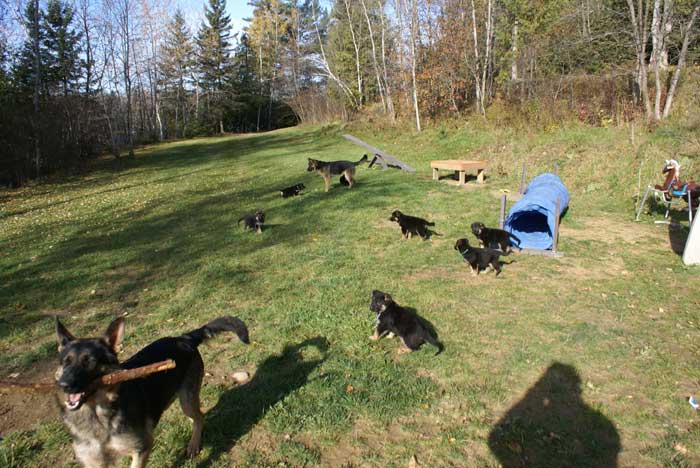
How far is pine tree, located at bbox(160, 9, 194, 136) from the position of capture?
48000mm

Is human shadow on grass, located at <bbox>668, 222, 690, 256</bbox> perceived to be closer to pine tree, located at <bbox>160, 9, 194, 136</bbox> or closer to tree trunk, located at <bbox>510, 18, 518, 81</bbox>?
tree trunk, located at <bbox>510, 18, 518, 81</bbox>

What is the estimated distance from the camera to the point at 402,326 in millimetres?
4934

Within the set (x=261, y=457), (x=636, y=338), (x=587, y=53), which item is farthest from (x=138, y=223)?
(x=587, y=53)

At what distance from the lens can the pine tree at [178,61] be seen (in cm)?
4800

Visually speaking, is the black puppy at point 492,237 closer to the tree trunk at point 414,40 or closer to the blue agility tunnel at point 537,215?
the blue agility tunnel at point 537,215

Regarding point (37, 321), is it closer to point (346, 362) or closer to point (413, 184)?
→ point (346, 362)

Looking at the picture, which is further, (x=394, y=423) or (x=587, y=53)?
(x=587, y=53)

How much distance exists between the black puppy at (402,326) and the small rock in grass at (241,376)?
156cm

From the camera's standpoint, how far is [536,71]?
21.5 metres

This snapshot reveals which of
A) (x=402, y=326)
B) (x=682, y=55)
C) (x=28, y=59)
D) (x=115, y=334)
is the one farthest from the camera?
(x=28, y=59)

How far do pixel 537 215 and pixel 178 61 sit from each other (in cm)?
5034

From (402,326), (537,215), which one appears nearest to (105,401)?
(402,326)

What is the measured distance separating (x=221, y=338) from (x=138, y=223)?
7.74 m

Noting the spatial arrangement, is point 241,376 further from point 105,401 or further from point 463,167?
point 463,167
